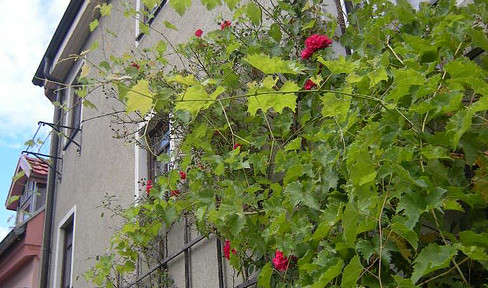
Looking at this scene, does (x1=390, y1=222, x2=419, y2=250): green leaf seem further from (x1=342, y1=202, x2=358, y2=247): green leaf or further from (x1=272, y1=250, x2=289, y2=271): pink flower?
(x1=272, y1=250, x2=289, y2=271): pink flower

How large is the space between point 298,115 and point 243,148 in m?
0.44

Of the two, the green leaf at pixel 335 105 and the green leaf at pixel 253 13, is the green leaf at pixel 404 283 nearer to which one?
the green leaf at pixel 335 105

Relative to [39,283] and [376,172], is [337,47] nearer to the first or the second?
[376,172]

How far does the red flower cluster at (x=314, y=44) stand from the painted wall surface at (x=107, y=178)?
0.26 meters

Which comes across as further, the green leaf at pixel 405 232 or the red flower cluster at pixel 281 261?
the red flower cluster at pixel 281 261

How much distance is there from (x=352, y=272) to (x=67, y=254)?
22.8 ft

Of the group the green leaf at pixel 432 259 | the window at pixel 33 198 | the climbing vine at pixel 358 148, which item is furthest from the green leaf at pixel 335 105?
the window at pixel 33 198

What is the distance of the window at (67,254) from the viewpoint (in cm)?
778

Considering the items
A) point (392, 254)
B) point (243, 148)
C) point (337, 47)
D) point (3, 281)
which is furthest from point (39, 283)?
point (392, 254)

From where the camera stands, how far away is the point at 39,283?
27.1 feet

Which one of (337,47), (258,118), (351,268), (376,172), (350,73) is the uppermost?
(337,47)

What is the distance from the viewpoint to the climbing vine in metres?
1.95

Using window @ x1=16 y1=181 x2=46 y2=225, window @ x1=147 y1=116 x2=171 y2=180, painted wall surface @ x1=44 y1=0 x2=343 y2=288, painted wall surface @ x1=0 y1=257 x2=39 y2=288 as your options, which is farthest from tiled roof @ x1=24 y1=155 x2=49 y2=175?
window @ x1=147 y1=116 x2=171 y2=180

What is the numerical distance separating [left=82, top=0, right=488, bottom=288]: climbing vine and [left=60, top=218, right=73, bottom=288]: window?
4823 mm
